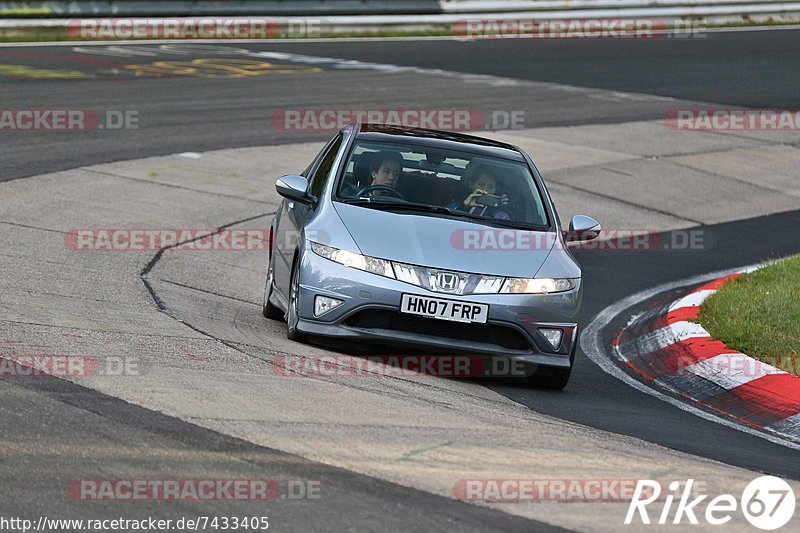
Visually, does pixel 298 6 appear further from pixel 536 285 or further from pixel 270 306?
pixel 536 285

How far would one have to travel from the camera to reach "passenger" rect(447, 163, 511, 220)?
924 cm

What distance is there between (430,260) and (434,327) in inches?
16.7

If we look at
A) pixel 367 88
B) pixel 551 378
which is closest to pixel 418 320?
pixel 551 378

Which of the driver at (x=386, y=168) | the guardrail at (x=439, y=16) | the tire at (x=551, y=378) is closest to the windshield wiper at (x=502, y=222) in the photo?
the driver at (x=386, y=168)

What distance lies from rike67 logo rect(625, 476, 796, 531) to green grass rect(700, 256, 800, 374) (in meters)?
3.28

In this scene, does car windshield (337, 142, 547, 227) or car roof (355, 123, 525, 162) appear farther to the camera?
car roof (355, 123, 525, 162)

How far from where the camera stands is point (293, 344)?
28.3 ft

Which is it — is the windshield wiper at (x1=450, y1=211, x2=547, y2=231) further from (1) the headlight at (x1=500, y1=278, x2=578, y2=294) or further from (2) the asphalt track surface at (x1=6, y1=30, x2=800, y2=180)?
(2) the asphalt track surface at (x1=6, y1=30, x2=800, y2=180)

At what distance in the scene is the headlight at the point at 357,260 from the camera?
8211mm

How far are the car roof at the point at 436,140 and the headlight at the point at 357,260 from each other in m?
1.62

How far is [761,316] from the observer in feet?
34.0

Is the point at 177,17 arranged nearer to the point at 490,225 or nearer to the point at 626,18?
the point at 626,18

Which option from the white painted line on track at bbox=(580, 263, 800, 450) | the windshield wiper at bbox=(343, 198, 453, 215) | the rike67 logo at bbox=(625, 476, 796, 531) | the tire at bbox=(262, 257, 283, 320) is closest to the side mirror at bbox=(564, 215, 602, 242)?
the windshield wiper at bbox=(343, 198, 453, 215)

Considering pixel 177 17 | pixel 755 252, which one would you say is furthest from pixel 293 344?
pixel 177 17
